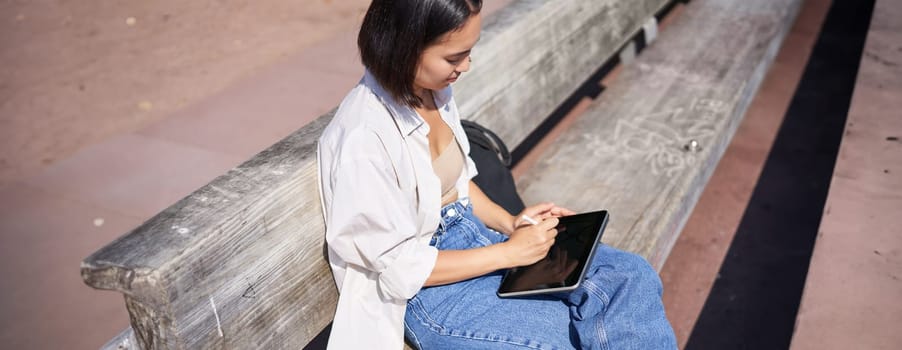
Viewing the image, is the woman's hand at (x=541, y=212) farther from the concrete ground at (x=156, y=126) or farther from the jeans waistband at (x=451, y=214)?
the concrete ground at (x=156, y=126)

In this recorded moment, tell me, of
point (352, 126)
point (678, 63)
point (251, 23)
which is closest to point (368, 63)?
point (352, 126)

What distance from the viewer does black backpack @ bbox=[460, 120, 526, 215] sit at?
278cm

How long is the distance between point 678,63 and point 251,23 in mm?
3884

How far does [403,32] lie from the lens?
6.29ft

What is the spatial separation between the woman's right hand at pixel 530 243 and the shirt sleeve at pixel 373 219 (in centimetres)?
28

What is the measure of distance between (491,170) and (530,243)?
633 millimetres

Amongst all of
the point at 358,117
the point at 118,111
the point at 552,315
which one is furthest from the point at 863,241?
the point at 118,111

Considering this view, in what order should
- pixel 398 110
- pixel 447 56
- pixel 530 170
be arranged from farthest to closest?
pixel 530 170
pixel 398 110
pixel 447 56

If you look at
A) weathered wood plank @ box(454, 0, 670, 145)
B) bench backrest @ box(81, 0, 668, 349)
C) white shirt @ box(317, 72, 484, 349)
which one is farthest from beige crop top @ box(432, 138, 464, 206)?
weathered wood plank @ box(454, 0, 670, 145)

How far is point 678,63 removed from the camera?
4.16 m

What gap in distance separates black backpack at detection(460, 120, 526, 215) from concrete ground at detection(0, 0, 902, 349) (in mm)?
983

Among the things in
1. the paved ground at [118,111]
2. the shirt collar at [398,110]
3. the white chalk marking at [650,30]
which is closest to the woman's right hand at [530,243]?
the shirt collar at [398,110]

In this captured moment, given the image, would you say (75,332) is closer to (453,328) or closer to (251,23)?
(453,328)

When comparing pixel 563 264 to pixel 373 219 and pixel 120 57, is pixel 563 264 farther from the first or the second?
pixel 120 57
